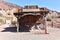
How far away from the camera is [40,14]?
70.0ft

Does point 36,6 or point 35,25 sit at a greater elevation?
point 36,6

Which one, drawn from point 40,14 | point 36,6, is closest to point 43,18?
point 40,14

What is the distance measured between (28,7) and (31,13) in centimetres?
156

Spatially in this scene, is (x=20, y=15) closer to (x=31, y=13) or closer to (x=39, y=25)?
(x=31, y=13)

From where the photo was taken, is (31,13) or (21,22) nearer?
(31,13)

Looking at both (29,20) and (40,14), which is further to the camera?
(29,20)

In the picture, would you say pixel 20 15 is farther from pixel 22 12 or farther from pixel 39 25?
pixel 39 25

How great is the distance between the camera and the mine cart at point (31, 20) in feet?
70.5

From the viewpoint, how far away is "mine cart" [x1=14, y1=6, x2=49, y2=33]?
21503 mm

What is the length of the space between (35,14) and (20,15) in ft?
6.41

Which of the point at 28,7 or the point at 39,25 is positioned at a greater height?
the point at 28,7

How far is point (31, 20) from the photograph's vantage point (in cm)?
2333

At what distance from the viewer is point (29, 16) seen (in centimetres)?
2341

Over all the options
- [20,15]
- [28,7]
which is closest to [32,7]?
[28,7]
